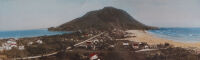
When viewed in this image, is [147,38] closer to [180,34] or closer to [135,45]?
[135,45]

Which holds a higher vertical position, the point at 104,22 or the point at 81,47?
the point at 104,22

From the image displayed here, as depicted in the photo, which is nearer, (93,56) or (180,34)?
(93,56)

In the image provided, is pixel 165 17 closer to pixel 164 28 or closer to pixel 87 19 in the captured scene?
pixel 164 28

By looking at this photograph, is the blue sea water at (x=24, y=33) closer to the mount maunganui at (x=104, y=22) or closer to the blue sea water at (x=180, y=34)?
the mount maunganui at (x=104, y=22)

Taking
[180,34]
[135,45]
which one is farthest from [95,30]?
[180,34]

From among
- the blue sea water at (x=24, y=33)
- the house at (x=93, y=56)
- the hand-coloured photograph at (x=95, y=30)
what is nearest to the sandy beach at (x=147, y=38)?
the hand-coloured photograph at (x=95, y=30)

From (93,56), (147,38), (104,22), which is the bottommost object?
(93,56)
